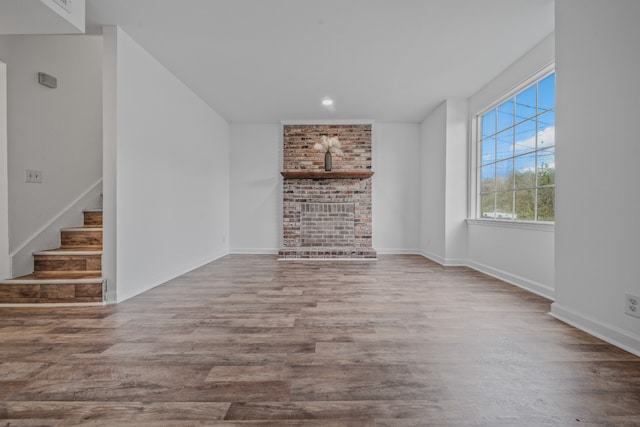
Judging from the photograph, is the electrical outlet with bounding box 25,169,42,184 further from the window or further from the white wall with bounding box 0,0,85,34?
the window

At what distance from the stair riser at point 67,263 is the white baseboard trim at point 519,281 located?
177 inches

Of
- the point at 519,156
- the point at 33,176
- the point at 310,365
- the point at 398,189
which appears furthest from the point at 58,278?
the point at 398,189

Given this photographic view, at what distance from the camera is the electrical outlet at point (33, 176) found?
3166 millimetres

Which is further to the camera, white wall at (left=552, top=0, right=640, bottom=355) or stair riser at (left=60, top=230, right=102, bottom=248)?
stair riser at (left=60, top=230, right=102, bottom=248)

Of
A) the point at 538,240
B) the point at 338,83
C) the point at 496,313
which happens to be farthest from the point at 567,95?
the point at 338,83

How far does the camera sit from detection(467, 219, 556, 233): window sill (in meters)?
3.08

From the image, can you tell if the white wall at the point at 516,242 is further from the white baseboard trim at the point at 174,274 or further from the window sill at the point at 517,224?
the white baseboard trim at the point at 174,274

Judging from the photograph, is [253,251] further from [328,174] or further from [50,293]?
[50,293]

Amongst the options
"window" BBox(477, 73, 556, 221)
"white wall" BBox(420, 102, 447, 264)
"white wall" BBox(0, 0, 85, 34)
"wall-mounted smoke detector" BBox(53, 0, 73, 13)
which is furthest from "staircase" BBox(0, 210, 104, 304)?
"white wall" BBox(420, 102, 447, 264)

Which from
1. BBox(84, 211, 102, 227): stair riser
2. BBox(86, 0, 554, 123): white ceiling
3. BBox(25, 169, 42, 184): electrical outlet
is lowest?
BBox(84, 211, 102, 227): stair riser

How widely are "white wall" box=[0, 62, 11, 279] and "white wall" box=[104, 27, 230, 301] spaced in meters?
1.05

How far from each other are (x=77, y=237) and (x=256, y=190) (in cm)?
313

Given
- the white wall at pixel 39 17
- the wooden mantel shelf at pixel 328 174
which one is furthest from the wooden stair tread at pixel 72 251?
the wooden mantel shelf at pixel 328 174

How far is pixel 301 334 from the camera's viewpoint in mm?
2109
